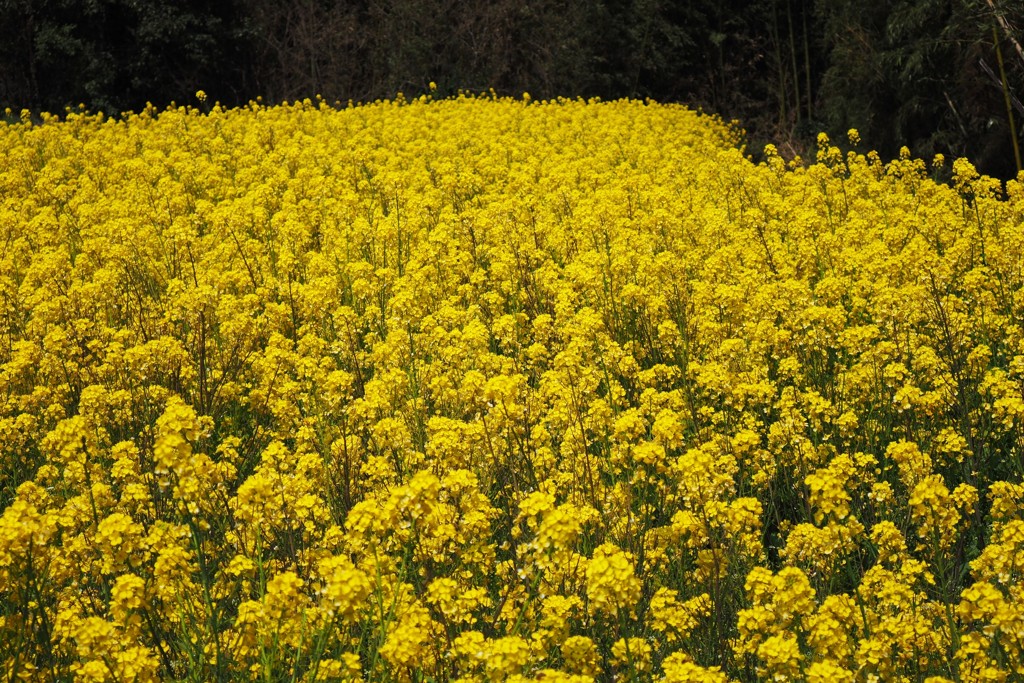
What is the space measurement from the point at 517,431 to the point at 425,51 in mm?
17615

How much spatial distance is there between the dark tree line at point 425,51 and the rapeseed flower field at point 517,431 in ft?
35.4

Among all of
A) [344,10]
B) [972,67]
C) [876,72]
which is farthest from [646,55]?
[972,67]

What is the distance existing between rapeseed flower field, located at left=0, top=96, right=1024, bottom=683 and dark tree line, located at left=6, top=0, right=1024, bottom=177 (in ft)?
35.4

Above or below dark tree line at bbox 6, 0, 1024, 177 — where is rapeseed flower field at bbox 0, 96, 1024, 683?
below

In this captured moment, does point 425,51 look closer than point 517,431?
No

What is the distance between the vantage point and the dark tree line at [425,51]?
20.9 m

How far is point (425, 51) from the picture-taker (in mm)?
21359

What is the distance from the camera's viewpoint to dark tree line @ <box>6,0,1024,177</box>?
20891 millimetres

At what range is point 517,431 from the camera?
16.2ft

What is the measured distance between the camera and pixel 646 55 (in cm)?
2208

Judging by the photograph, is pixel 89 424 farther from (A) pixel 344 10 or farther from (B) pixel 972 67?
(A) pixel 344 10

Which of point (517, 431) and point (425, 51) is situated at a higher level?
point (425, 51)

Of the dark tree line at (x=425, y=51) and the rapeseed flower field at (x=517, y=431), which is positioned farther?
the dark tree line at (x=425, y=51)

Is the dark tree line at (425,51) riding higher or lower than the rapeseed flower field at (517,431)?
higher
